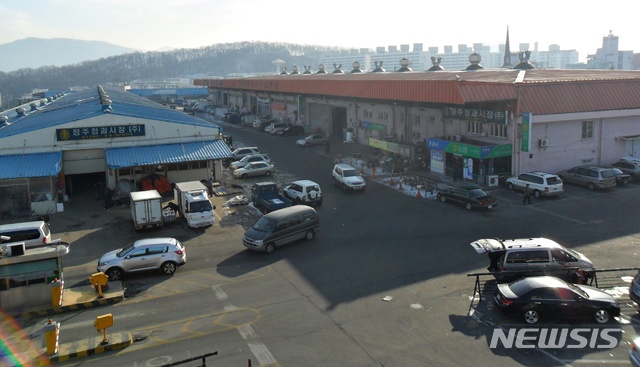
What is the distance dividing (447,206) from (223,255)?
12263 mm

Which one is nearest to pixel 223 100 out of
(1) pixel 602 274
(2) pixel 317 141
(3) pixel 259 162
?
(2) pixel 317 141

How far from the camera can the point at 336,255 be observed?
20141 millimetres

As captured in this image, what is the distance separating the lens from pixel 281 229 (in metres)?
21.0

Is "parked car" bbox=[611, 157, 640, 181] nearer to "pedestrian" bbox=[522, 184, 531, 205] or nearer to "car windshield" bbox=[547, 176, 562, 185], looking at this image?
"car windshield" bbox=[547, 176, 562, 185]

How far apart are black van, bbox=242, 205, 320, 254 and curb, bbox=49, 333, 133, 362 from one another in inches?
298

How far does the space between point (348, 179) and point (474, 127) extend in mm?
9550

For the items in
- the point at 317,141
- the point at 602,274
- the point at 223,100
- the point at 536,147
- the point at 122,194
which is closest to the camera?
the point at 602,274

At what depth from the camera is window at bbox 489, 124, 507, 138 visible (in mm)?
32281

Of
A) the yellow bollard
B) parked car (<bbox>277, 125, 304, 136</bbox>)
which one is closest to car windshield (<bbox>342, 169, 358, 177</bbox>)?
the yellow bollard

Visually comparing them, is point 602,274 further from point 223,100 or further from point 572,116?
point 223,100

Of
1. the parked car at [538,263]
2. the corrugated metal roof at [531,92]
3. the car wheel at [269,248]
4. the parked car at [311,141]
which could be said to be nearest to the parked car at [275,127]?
the parked car at [311,141]

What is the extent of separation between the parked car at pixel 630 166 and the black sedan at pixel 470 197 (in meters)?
11.1

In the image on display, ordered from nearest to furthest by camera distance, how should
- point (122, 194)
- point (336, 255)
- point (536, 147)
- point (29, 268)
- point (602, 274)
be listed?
1. point (29, 268)
2. point (602, 274)
3. point (336, 255)
4. point (122, 194)
5. point (536, 147)

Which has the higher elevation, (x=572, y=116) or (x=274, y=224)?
(x=572, y=116)
